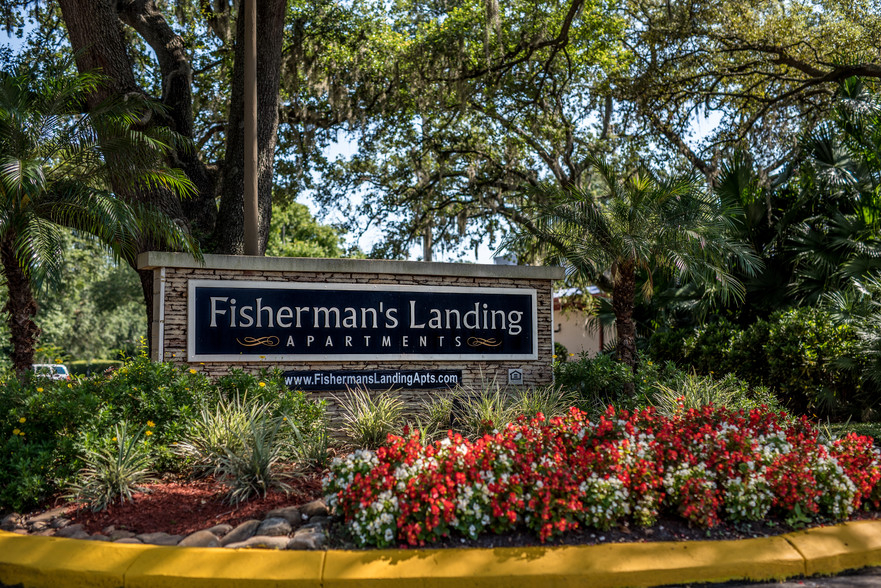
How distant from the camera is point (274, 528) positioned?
18.0 feet

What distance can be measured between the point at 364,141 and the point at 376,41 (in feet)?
11.7

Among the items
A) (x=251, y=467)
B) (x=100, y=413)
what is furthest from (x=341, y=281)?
(x=251, y=467)

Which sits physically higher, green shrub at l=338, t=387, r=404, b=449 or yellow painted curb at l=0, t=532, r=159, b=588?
green shrub at l=338, t=387, r=404, b=449

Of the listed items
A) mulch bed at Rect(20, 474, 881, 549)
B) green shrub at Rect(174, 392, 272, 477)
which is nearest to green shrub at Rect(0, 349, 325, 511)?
green shrub at Rect(174, 392, 272, 477)

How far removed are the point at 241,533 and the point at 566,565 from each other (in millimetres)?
2351

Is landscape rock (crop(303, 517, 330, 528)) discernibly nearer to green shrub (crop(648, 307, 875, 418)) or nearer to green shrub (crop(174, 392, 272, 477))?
green shrub (crop(174, 392, 272, 477))

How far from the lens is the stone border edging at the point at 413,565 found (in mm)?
4801

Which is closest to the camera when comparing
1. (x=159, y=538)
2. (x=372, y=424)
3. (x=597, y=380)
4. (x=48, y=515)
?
(x=159, y=538)

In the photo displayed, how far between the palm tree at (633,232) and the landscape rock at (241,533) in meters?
6.84

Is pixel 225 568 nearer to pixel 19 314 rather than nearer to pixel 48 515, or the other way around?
pixel 48 515

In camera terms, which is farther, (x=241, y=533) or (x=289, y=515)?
(x=289, y=515)

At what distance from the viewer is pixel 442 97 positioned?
17.7m

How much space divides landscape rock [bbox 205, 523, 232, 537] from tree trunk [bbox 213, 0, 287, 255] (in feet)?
24.3

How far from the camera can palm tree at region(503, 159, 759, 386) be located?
35.9 feet
